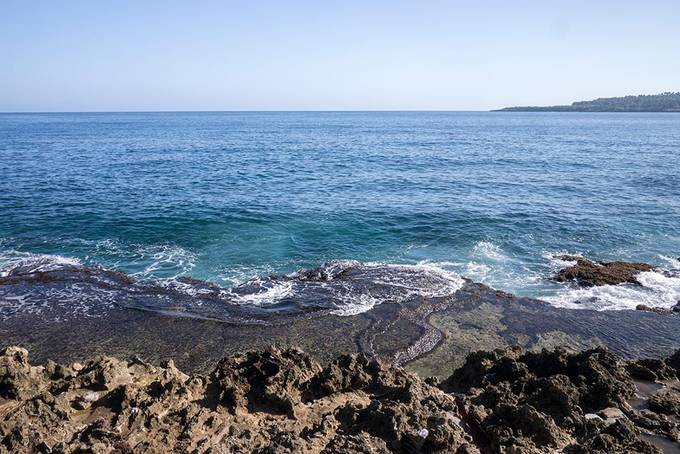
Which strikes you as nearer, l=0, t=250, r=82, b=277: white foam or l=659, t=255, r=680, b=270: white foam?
l=0, t=250, r=82, b=277: white foam

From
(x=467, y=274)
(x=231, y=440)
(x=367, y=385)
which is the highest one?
(x=231, y=440)

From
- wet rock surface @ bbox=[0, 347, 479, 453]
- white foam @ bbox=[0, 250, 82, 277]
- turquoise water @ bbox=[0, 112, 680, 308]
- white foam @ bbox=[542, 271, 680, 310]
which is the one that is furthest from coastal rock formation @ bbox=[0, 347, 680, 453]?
white foam @ bbox=[0, 250, 82, 277]

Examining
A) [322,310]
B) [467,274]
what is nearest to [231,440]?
[322,310]

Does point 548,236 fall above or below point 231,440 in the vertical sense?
below

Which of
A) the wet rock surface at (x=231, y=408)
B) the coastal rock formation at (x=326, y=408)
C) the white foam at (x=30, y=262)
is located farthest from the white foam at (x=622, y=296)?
the white foam at (x=30, y=262)

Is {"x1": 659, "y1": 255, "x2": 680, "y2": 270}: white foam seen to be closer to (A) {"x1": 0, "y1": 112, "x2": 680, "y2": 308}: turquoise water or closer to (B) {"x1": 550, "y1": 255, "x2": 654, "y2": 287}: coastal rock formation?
(A) {"x1": 0, "y1": 112, "x2": 680, "y2": 308}: turquoise water

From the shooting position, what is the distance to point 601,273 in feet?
82.5

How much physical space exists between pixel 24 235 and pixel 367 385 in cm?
2931

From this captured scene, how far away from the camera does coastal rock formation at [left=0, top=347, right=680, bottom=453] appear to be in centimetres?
928

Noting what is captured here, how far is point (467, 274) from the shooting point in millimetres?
25844

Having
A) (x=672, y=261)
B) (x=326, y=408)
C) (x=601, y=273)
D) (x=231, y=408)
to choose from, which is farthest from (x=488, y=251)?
(x=231, y=408)

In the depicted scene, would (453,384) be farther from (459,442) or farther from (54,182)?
(54,182)

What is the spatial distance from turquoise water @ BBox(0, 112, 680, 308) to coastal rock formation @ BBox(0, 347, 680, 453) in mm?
11204

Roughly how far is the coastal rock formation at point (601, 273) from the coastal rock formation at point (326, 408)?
452 inches
